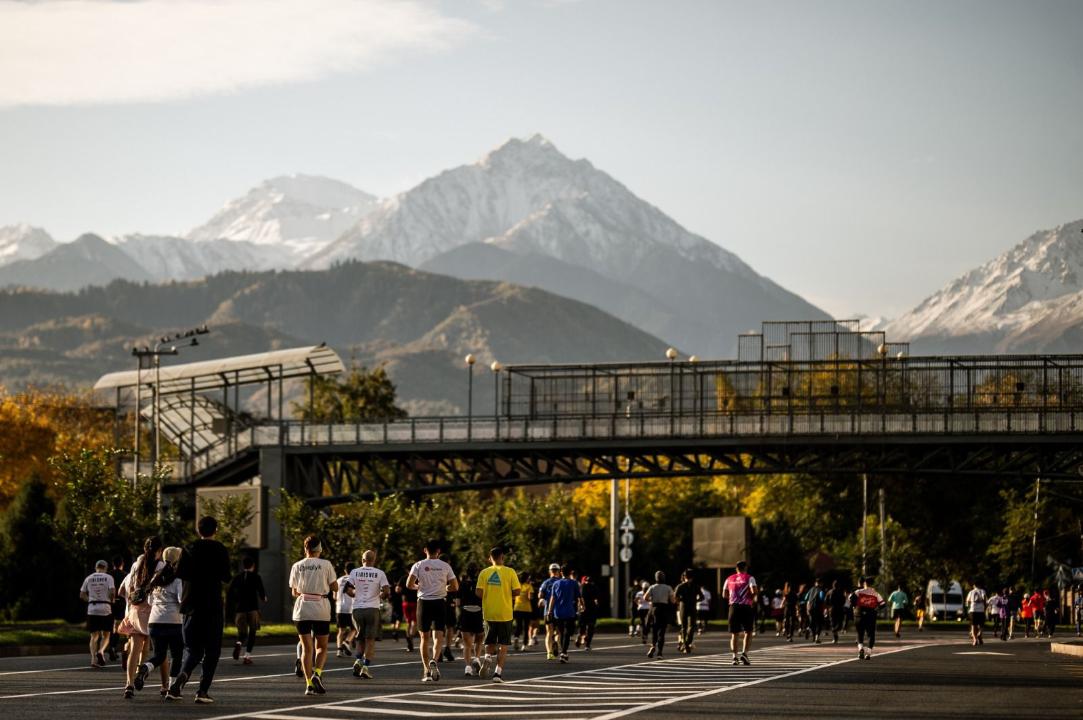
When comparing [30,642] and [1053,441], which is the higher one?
[1053,441]

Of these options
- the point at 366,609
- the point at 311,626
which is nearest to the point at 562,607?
the point at 366,609

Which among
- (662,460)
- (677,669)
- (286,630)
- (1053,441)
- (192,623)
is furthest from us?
(662,460)

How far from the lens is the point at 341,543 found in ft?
217

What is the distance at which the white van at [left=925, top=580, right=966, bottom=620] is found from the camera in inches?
4181

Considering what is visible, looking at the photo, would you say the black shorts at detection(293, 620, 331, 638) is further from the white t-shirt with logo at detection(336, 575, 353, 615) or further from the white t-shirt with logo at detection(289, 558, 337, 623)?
the white t-shirt with logo at detection(336, 575, 353, 615)

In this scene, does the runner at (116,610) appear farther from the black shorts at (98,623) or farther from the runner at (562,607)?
the runner at (562,607)

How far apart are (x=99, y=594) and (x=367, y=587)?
574cm

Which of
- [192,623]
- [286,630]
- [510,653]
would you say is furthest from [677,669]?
[286,630]

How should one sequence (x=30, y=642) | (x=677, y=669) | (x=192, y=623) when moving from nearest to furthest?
(x=192, y=623)
(x=677, y=669)
(x=30, y=642)

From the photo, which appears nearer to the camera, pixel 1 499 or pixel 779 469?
pixel 779 469

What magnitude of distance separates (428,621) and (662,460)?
277 feet

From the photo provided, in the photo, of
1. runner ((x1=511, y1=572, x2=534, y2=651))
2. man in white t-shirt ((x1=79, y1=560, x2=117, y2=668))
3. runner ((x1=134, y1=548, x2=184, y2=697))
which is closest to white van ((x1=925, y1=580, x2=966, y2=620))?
runner ((x1=511, y1=572, x2=534, y2=651))

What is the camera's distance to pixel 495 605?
28922 millimetres

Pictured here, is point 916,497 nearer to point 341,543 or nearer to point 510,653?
point 341,543
